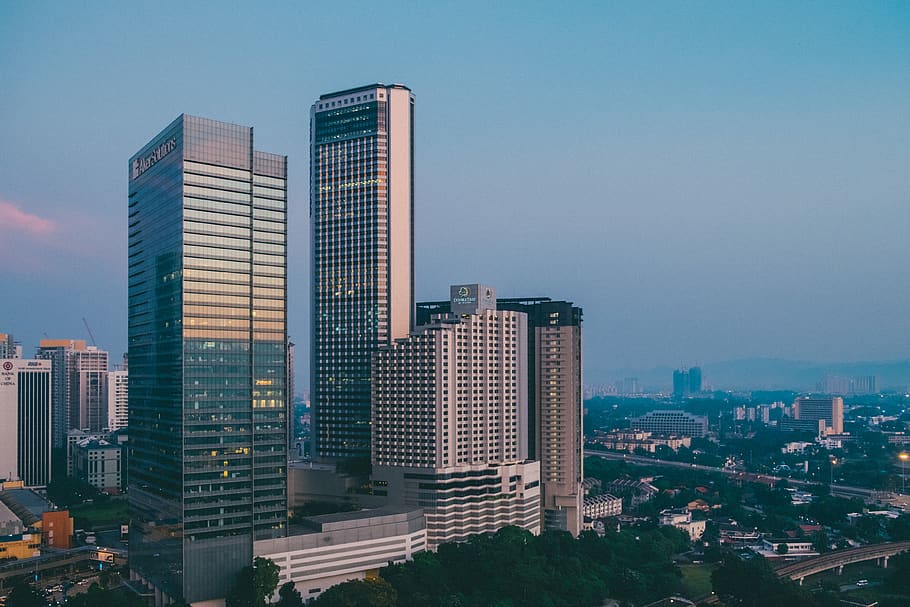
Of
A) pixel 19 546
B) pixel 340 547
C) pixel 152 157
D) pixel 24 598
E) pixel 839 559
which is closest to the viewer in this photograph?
pixel 24 598

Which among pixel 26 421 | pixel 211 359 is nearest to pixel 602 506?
pixel 211 359

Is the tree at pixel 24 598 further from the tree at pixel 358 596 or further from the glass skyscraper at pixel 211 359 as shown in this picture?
the tree at pixel 358 596

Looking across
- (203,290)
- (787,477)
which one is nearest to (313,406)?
(203,290)

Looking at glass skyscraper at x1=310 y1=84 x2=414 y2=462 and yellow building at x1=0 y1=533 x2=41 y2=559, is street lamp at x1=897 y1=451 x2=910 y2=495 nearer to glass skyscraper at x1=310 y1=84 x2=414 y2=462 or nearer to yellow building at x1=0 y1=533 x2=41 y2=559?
glass skyscraper at x1=310 y1=84 x2=414 y2=462

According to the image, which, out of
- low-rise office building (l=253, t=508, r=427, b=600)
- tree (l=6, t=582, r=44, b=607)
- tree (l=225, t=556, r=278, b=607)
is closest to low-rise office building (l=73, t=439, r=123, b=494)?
tree (l=6, t=582, r=44, b=607)

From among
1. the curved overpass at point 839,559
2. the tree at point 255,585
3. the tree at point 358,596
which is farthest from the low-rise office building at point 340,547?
the curved overpass at point 839,559

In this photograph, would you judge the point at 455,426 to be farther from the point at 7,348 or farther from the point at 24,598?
the point at 7,348
